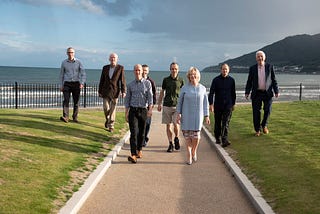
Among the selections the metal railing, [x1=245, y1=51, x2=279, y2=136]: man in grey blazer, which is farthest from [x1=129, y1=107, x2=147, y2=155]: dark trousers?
the metal railing

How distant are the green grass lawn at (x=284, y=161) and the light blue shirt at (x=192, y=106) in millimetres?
1291

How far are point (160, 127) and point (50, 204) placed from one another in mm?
10011

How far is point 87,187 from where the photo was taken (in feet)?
21.2

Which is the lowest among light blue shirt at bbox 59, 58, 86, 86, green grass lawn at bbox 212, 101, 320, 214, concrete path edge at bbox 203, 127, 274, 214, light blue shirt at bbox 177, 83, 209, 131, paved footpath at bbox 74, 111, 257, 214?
paved footpath at bbox 74, 111, 257, 214

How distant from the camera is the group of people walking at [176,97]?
8.59 meters

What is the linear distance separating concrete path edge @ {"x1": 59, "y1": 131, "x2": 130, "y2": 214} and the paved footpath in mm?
84

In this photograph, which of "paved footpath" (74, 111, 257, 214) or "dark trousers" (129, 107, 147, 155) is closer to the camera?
"paved footpath" (74, 111, 257, 214)

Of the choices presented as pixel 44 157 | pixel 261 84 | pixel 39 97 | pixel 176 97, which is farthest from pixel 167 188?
pixel 39 97

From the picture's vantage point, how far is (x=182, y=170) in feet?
27.0

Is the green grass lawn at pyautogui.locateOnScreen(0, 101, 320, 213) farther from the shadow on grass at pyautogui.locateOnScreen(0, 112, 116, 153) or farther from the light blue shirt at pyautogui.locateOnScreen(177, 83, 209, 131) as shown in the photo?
the light blue shirt at pyautogui.locateOnScreen(177, 83, 209, 131)

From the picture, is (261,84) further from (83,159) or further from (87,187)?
(87,187)

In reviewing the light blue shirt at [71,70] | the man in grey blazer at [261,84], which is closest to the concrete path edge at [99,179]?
the man in grey blazer at [261,84]

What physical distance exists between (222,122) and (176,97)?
1447 mm

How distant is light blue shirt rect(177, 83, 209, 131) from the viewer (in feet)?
27.8
